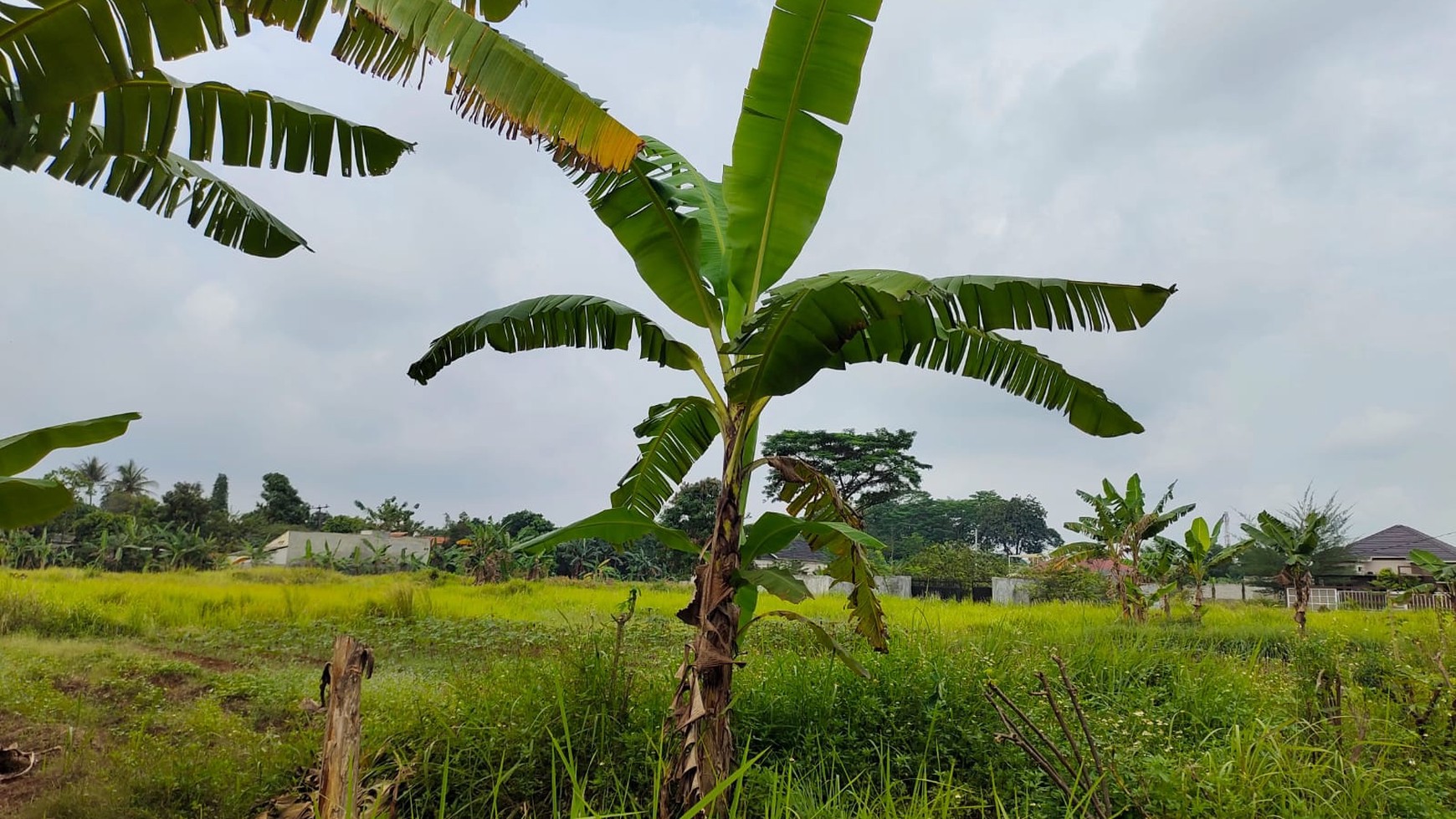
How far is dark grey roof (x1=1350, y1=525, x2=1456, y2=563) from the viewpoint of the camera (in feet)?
55.4

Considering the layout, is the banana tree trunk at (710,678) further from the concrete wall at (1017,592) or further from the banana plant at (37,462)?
the concrete wall at (1017,592)

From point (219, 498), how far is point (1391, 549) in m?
27.2

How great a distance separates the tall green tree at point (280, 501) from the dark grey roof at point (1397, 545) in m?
25.0

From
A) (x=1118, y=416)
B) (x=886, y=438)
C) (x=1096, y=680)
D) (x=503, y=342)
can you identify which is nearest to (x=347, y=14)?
(x=503, y=342)

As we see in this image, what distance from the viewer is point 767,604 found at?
21.1ft

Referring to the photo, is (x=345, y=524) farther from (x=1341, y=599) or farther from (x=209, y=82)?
(x=1341, y=599)

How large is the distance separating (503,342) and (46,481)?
1.36 m

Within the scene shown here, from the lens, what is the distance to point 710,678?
184 cm

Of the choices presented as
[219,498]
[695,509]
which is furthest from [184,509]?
[695,509]

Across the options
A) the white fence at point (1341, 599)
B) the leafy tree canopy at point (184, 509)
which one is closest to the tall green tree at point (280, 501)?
the leafy tree canopy at point (184, 509)

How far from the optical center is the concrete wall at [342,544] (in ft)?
35.8

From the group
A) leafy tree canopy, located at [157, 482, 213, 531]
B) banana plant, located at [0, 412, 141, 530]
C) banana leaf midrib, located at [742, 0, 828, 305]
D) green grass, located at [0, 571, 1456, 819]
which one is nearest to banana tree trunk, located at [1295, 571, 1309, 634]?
green grass, located at [0, 571, 1456, 819]

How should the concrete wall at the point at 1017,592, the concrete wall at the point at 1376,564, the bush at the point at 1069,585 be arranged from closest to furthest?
the bush at the point at 1069,585 → the concrete wall at the point at 1017,592 → the concrete wall at the point at 1376,564

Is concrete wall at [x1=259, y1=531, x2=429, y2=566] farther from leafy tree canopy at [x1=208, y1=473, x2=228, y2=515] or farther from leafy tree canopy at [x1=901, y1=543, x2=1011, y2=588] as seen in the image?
leafy tree canopy at [x1=901, y1=543, x2=1011, y2=588]
